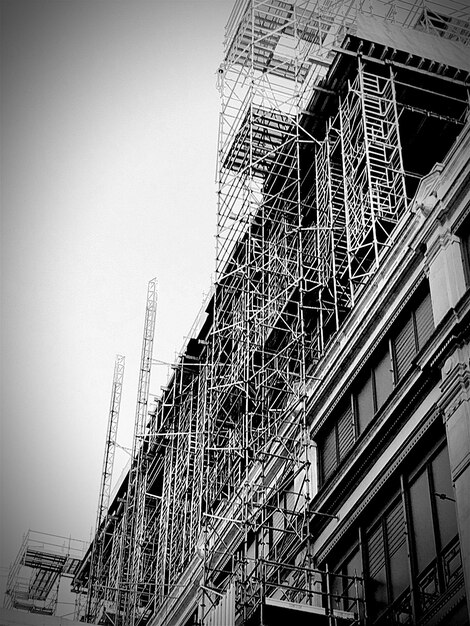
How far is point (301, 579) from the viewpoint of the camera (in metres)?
28.0

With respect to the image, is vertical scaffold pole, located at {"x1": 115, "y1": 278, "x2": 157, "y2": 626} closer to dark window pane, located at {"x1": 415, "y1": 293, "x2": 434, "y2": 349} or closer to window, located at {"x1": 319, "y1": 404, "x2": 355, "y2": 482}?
window, located at {"x1": 319, "y1": 404, "x2": 355, "y2": 482}

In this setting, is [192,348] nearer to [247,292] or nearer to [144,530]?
[144,530]

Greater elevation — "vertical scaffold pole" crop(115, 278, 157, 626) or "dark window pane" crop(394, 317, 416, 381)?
"vertical scaffold pole" crop(115, 278, 157, 626)

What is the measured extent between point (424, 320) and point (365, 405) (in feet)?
11.4

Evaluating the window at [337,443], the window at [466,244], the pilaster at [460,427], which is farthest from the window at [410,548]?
the window at [466,244]

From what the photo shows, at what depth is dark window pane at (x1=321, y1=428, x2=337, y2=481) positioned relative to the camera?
95.3 feet

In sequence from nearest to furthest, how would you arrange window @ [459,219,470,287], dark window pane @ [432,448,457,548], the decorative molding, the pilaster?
the pilaster → dark window pane @ [432,448,457,548] → the decorative molding → window @ [459,219,470,287]

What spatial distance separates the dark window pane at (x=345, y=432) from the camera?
2797 centimetres

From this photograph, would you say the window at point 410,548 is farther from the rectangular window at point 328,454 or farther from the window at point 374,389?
the rectangular window at point 328,454

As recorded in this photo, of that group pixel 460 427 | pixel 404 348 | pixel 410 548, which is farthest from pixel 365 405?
pixel 460 427

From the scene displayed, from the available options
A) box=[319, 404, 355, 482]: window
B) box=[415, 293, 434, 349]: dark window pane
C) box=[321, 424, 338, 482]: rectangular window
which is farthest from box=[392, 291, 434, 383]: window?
box=[321, 424, 338, 482]: rectangular window

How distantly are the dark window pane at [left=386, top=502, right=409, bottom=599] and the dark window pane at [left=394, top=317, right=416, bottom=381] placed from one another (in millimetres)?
Result: 3415

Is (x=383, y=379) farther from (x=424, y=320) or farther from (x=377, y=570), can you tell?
(x=377, y=570)

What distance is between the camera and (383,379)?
26.6 meters
